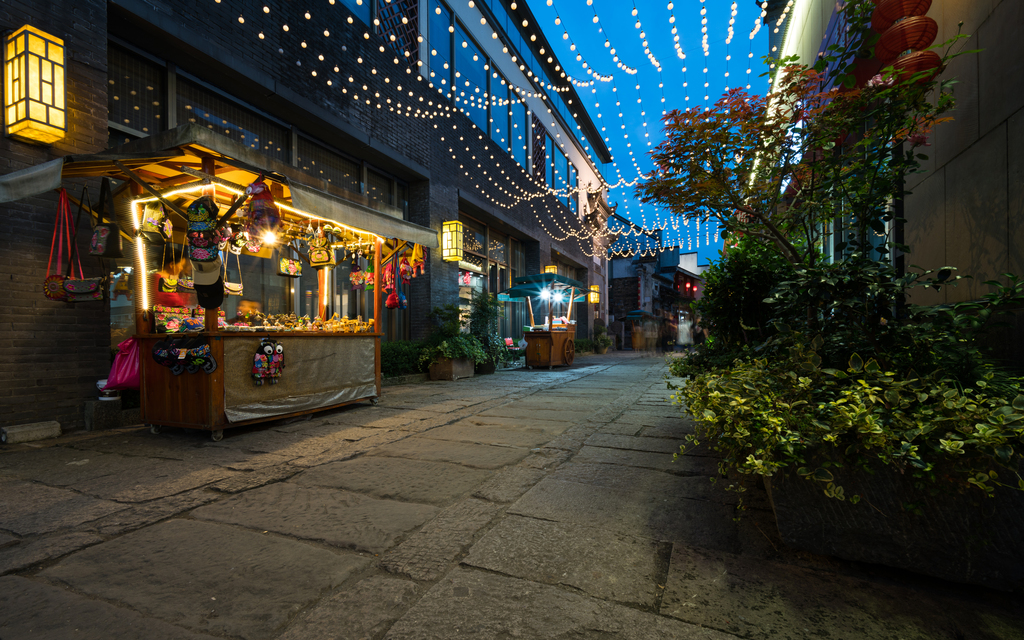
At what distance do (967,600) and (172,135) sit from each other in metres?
5.61

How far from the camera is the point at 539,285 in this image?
1191cm

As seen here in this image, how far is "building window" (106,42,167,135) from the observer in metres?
5.08

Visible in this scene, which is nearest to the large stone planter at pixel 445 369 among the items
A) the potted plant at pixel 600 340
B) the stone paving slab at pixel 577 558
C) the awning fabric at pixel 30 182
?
the awning fabric at pixel 30 182

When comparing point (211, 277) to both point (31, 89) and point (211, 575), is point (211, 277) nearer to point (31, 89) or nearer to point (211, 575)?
point (31, 89)

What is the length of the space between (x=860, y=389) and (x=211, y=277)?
4.78m

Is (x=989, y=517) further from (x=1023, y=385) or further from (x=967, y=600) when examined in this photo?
(x=1023, y=385)

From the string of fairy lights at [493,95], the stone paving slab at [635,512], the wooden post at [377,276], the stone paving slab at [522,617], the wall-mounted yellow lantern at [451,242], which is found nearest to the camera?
the stone paving slab at [522,617]

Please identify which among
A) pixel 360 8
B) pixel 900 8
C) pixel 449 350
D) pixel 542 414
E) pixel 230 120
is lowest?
pixel 542 414

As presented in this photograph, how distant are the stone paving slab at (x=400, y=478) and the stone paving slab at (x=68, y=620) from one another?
3.98ft

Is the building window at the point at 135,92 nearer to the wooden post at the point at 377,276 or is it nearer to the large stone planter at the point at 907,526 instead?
the wooden post at the point at 377,276

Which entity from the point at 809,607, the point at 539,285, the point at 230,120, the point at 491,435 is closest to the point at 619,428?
the point at 491,435

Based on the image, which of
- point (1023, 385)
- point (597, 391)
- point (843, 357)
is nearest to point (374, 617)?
point (1023, 385)

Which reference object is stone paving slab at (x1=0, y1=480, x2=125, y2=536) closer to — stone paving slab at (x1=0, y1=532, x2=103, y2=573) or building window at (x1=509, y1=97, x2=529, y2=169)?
stone paving slab at (x1=0, y1=532, x2=103, y2=573)

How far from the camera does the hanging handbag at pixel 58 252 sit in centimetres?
402
